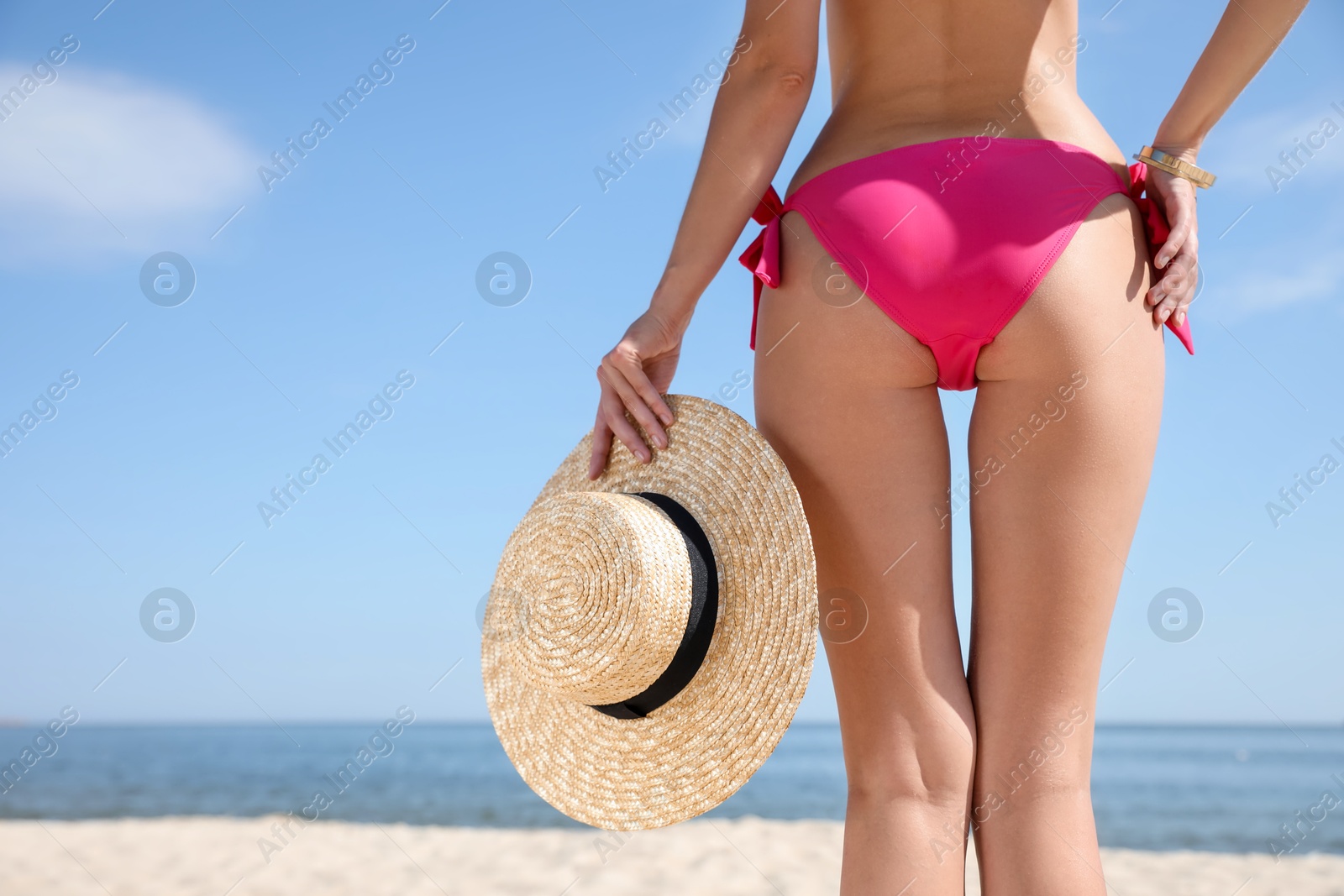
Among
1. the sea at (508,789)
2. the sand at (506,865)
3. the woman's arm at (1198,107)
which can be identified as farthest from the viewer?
the sea at (508,789)

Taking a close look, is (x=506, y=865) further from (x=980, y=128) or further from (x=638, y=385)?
(x=980, y=128)

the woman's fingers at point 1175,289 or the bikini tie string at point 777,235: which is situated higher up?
the bikini tie string at point 777,235

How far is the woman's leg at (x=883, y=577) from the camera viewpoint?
1248 millimetres

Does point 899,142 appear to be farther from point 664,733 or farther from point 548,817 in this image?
point 548,817

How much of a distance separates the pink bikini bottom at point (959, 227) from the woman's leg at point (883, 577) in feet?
0.14

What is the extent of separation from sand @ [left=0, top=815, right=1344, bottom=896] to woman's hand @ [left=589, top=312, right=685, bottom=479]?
4225 mm

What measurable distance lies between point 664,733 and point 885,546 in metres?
0.56

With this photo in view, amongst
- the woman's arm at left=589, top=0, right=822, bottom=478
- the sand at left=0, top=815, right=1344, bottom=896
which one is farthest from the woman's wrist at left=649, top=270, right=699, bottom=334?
the sand at left=0, top=815, right=1344, bottom=896

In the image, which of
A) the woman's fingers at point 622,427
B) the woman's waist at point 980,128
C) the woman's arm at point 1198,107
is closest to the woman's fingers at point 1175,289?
the woman's arm at point 1198,107

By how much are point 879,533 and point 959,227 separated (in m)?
0.44

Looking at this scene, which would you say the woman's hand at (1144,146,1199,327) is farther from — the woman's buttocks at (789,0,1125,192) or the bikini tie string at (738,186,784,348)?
the bikini tie string at (738,186,784,348)

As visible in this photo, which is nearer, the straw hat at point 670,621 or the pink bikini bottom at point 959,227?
the pink bikini bottom at point 959,227

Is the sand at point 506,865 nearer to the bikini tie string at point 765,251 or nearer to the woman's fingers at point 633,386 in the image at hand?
the woman's fingers at point 633,386

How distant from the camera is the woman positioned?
1222mm
